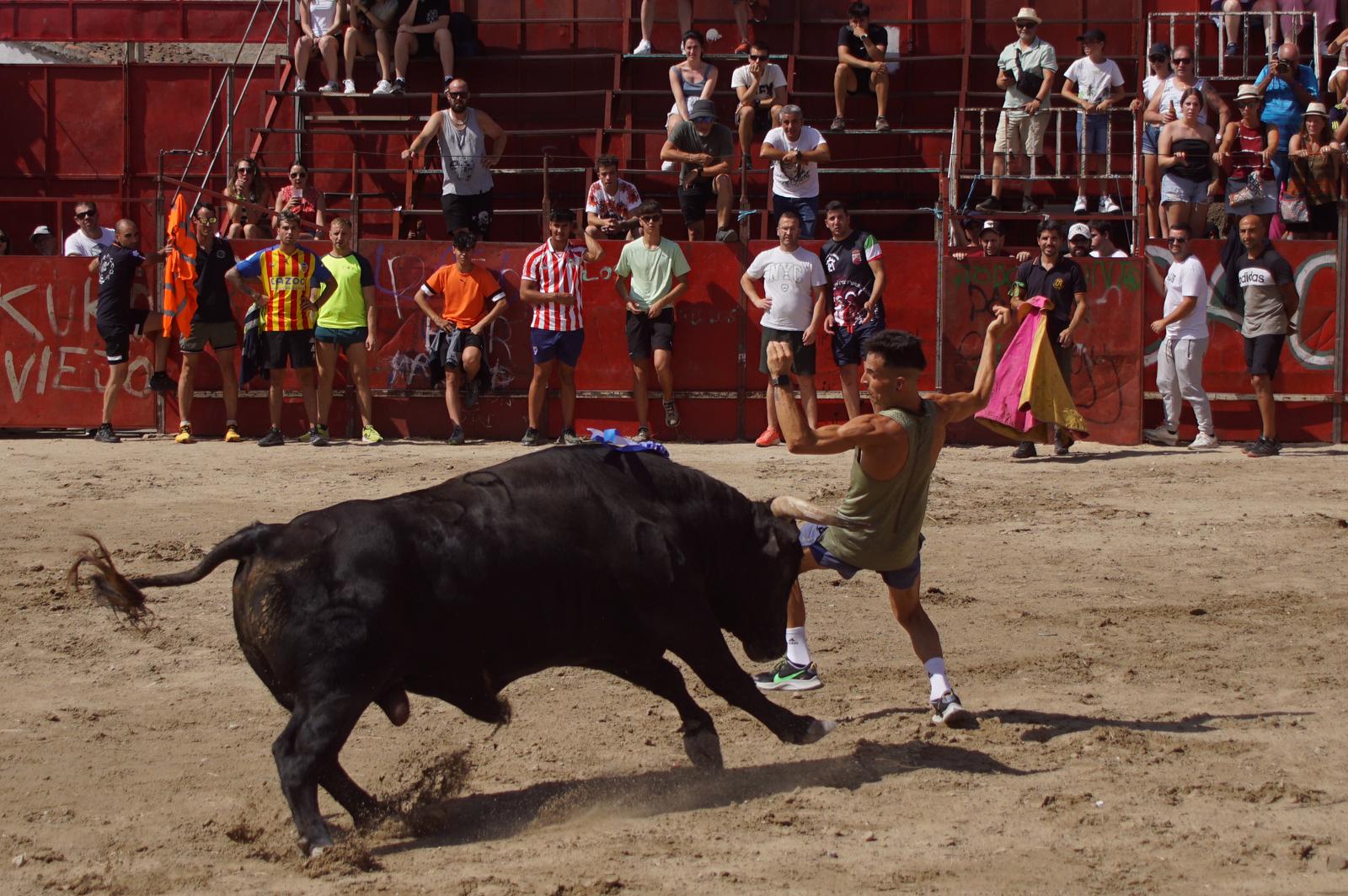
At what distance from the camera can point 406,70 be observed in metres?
18.0

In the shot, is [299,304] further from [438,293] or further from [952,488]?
[952,488]

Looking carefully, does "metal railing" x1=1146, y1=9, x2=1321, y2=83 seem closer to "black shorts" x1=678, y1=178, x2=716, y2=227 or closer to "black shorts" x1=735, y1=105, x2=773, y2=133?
"black shorts" x1=735, y1=105, x2=773, y2=133

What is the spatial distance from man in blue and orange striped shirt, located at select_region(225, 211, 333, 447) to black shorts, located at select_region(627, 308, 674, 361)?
101 inches

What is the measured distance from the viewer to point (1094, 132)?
15758 millimetres

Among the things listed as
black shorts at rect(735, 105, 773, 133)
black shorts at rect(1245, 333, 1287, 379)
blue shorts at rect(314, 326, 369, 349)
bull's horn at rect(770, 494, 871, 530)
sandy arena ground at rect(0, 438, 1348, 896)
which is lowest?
sandy arena ground at rect(0, 438, 1348, 896)

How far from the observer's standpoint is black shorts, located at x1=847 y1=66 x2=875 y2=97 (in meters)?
17.0

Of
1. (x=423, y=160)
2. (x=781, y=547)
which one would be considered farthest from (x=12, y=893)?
(x=423, y=160)

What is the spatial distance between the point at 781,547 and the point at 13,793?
118 inches

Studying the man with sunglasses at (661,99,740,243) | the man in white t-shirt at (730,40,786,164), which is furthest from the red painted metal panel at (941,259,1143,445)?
the man in white t-shirt at (730,40,786,164)

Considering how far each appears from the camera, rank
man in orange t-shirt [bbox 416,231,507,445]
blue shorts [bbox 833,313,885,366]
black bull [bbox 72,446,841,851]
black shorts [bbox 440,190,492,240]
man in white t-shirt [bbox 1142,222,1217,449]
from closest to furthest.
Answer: black bull [bbox 72,446,841,851]
blue shorts [bbox 833,313,885,366]
man in white t-shirt [bbox 1142,222,1217,449]
man in orange t-shirt [bbox 416,231,507,445]
black shorts [bbox 440,190,492,240]

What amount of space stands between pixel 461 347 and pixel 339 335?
3.42 feet

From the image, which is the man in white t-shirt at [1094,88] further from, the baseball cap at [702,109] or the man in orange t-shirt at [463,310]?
the man in orange t-shirt at [463,310]

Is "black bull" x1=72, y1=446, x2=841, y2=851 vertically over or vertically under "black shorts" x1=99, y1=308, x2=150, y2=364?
under

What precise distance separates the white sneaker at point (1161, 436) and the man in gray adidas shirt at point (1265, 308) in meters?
0.70
